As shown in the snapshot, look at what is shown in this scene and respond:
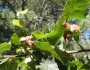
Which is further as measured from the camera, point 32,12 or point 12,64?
point 32,12

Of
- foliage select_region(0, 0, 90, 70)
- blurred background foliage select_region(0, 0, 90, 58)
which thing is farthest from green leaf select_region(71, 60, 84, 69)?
blurred background foliage select_region(0, 0, 90, 58)

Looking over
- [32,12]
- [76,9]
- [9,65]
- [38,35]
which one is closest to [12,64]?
[9,65]

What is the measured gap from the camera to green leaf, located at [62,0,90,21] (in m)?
0.72

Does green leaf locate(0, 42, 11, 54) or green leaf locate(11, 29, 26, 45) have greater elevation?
green leaf locate(11, 29, 26, 45)

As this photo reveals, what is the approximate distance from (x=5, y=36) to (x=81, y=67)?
12.9 metres

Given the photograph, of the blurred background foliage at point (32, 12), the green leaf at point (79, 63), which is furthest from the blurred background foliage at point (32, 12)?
the green leaf at point (79, 63)

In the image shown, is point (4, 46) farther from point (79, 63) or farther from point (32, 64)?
point (79, 63)

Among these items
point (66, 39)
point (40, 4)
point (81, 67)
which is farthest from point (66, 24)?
point (40, 4)

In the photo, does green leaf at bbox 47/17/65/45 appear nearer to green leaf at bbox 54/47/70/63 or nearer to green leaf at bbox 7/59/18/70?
green leaf at bbox 54/47/70/63

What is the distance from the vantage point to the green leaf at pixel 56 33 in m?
0.71

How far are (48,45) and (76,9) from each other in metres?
0.14

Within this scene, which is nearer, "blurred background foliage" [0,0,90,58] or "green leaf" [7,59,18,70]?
"green leaf" [7,59,18,70]

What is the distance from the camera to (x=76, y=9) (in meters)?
0.74

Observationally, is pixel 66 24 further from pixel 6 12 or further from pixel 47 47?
pixel 6 12
